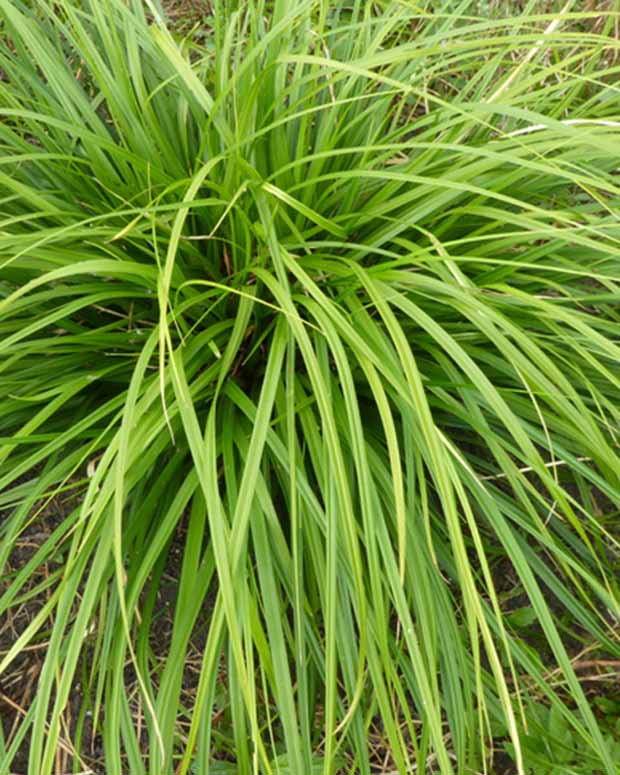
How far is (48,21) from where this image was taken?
1.34 meters

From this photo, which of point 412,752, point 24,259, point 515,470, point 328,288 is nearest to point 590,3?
point 328,288

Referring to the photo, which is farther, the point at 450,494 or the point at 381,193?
the point at 381,193

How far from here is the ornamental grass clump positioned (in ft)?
2.97

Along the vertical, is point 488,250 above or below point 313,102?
below

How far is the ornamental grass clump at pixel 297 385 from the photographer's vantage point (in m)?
0.91

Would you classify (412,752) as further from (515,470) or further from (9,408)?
(9,408)

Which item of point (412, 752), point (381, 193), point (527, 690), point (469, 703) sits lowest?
point (412, 752)

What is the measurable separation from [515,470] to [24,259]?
28.2 inches

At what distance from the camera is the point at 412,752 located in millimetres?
1348

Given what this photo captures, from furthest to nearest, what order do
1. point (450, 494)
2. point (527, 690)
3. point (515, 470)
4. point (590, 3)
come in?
1. point (590, 3)
2. point (527, 690)
3. point (515, 470)
4. point (450, 494)

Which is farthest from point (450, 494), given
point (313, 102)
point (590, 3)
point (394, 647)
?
point (590, 3)

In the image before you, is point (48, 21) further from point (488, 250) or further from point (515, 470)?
point (515, 470)

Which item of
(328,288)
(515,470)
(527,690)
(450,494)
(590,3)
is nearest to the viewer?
(450,494)

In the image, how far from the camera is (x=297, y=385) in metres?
1.13
